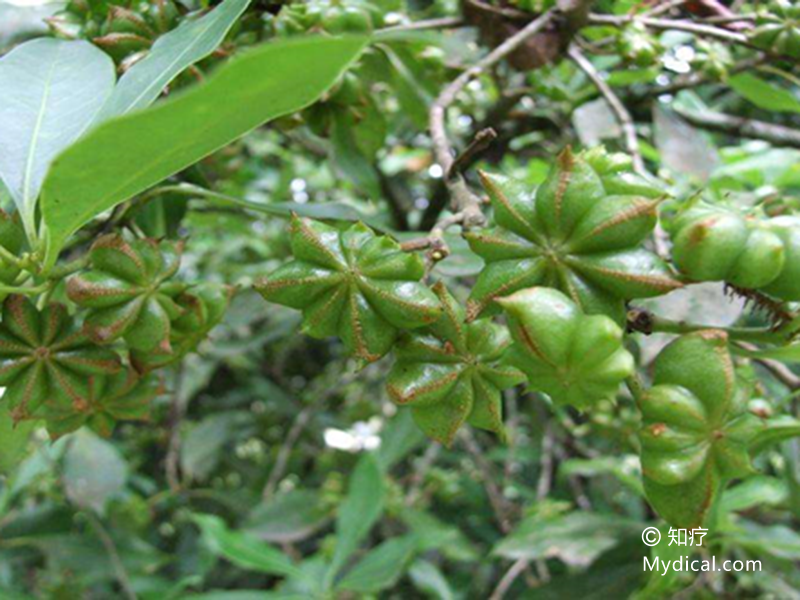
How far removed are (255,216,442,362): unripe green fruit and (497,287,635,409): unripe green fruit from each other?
0.14 m

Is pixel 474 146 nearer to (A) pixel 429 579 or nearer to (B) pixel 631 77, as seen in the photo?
(B) pixel 631 77

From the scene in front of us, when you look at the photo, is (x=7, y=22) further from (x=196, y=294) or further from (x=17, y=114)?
(x=196, y=294)

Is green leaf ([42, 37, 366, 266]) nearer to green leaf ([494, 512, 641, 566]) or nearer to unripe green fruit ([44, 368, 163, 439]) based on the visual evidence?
unripe green fruit ([44, 368, 163, 439])

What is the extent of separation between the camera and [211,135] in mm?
899

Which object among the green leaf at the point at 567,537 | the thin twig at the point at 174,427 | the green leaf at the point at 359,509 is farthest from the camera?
the thin twig at the point at 174,427

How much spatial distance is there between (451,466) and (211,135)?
2914 mm

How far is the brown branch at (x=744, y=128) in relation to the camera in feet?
7.68

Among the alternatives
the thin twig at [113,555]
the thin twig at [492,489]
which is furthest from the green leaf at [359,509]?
the thin twig at [113,555]

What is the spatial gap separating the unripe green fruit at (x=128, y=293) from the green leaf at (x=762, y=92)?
159 centimetres

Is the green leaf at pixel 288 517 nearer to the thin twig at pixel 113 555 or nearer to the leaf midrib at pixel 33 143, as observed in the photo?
the thin twig at pixel 113 555

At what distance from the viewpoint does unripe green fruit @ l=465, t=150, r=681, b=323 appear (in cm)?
102

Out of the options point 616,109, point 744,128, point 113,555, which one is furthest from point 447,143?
point 113,555

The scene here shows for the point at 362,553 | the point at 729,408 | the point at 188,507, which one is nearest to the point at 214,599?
the point at 362,553

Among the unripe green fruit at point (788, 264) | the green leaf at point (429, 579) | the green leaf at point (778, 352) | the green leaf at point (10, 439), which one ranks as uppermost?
the unripe green fruit at point (788, 264)
